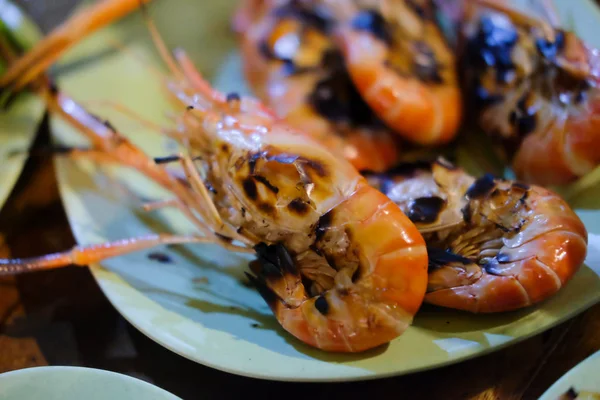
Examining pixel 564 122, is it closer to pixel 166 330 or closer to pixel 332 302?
pixel 332 302

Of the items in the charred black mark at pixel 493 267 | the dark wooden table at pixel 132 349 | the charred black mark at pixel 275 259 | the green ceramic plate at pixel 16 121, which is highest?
the green ceramic plate at pixel 16 121

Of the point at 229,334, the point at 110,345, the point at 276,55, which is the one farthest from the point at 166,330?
the point at 276,55

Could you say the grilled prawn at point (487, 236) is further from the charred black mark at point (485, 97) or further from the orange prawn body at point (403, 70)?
the charred black mark at point (485, 97)

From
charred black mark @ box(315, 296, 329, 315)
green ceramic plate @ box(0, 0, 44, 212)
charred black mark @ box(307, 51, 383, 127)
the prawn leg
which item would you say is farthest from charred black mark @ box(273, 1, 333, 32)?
charred black mark @ box(315, 296, 329, 315)

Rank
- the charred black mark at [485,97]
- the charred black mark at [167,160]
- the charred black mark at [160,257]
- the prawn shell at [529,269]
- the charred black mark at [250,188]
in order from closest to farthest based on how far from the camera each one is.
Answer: the prawn shell at [529,269] → the charred black mark at [250,188] → the charred black mark at [167,160] → the charred black mark at [160,257] → the charred black mark at [485,97]

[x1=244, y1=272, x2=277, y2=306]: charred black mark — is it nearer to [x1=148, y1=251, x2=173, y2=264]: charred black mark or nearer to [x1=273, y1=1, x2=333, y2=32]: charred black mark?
[x1=148, y1=251, x2=173, y2=264]: charred black mark

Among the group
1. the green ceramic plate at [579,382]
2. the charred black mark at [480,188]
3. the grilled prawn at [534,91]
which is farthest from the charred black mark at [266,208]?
the grilled prawn at [534,91]
